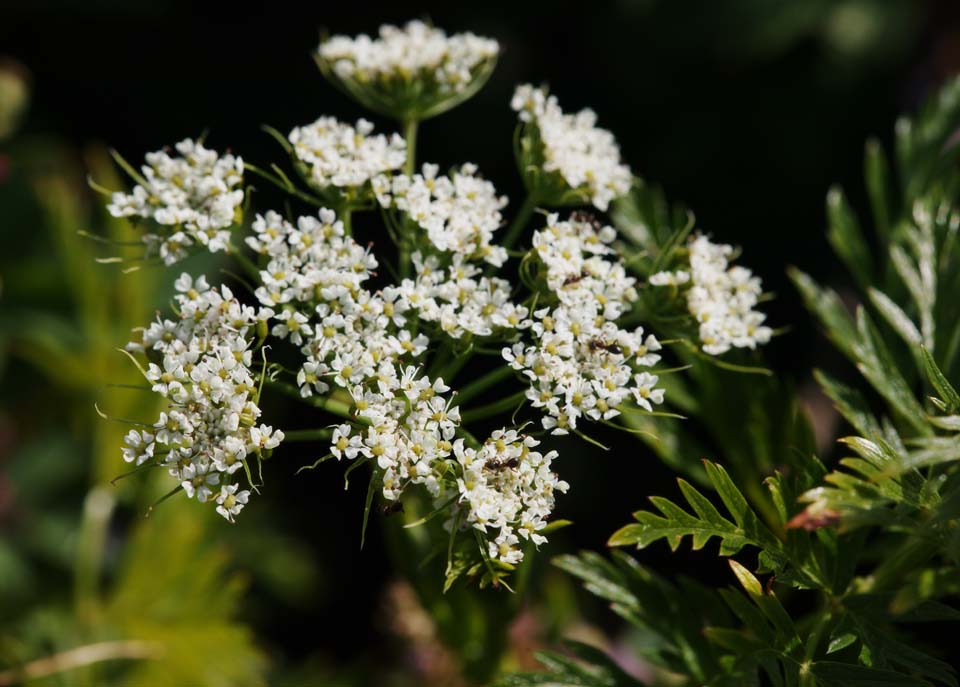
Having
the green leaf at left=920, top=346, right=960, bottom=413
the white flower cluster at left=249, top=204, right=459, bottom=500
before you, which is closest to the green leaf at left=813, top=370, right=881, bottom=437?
the green leaf at left=920, top=346, right=960, bottom=413

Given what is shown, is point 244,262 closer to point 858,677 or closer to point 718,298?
point 718,298

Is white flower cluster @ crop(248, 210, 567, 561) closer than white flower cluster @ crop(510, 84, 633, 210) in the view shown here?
Yes

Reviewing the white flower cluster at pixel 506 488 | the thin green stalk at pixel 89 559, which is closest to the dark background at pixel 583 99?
the thin green stalk at pixel 89 559

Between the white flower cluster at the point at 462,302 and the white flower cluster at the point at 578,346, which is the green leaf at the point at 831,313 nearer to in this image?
the white flower cluster at the point at 578,346

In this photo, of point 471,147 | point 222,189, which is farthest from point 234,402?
point 471,147

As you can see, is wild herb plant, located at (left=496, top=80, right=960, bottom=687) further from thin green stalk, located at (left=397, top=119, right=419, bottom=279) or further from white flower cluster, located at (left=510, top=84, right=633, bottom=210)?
thin green stalk, located at (left=397, top=119, right=419, bottom=279)

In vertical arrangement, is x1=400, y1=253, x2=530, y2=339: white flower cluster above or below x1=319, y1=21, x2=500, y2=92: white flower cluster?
below

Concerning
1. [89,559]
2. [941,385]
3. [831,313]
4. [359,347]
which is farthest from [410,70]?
[89,559]

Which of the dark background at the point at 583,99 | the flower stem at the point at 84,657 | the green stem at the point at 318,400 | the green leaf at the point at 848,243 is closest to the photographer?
the green stem at the point at 318,400
